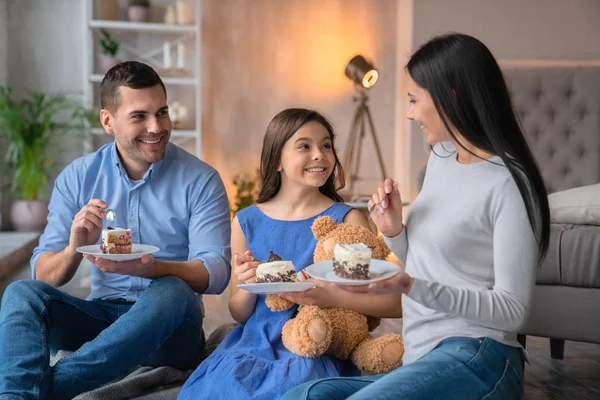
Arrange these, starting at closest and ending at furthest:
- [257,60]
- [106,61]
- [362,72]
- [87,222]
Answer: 1. [87,222]
2. [106,61]
3. [362,72]
4. [257,60]

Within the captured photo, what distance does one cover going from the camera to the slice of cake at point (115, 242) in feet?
6.27

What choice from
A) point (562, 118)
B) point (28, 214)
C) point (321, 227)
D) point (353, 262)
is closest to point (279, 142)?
point (321, 227)

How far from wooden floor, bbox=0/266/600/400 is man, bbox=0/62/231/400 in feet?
3.42

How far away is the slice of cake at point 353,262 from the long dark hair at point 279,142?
0.67 meters

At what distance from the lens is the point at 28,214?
507 centimetres

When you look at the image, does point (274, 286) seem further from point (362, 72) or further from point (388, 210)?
point (362, 72)

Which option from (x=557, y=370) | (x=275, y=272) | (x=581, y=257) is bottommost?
(x=557, y=370)

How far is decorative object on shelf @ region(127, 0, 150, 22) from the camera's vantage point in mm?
5105

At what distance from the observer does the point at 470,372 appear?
1.32 m

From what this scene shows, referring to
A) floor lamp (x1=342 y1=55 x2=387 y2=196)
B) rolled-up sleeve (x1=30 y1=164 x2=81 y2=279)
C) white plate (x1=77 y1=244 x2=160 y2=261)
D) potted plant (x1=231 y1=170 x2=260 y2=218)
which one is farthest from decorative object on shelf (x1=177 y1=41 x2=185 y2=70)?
white plate (x1=77 y1=244 x2=160 y2=261)

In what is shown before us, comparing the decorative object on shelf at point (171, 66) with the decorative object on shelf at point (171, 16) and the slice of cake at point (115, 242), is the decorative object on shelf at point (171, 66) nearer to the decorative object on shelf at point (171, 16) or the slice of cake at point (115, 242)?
the decorative object on shelf at point (171, 16)

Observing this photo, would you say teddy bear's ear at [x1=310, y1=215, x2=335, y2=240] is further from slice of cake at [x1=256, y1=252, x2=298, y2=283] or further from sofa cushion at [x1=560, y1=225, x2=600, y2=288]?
sofa cushion at [x1=560, y1=225, x2=600, y2=288]

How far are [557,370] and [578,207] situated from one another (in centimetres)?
63

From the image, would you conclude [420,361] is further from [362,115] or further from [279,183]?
[362,115]
